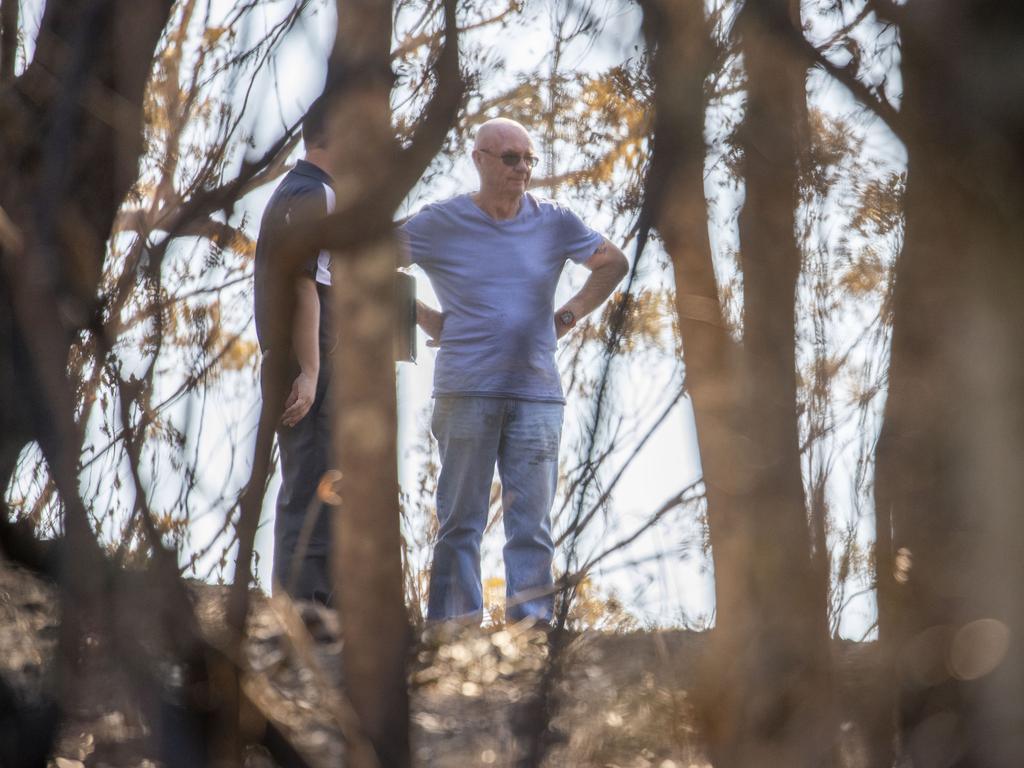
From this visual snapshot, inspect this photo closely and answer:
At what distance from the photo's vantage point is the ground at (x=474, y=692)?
125cm

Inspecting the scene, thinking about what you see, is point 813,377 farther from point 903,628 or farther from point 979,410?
point 903,628

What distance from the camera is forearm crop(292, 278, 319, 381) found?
1.24 metres

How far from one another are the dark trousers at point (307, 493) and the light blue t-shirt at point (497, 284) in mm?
302

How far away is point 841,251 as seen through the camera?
1336 mm

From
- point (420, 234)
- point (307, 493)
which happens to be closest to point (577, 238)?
point (420, 234)

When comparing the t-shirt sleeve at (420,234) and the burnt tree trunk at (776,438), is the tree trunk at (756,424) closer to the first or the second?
the burnt tree trunk at (776,438)

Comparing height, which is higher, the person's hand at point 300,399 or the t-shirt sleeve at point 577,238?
the t-shirt sleeve at point 577,238

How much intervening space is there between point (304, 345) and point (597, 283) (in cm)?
44

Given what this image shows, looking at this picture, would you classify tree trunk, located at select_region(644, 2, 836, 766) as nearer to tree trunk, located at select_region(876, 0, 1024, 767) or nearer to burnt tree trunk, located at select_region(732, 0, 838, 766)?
burnt tree trunk, located at select_region(732, 0, 838, 766)

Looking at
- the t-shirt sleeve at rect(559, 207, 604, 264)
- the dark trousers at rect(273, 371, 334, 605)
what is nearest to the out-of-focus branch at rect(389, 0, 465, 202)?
the t-shirt sleeve at rect(559, 207, 604, 264)

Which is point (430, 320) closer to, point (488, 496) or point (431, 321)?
point (431, 321)

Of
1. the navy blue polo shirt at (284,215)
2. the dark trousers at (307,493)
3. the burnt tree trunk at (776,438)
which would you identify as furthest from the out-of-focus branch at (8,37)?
the burnt tree trunk at (776,438)

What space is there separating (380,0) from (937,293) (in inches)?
28.4

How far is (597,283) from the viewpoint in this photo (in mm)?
1268
